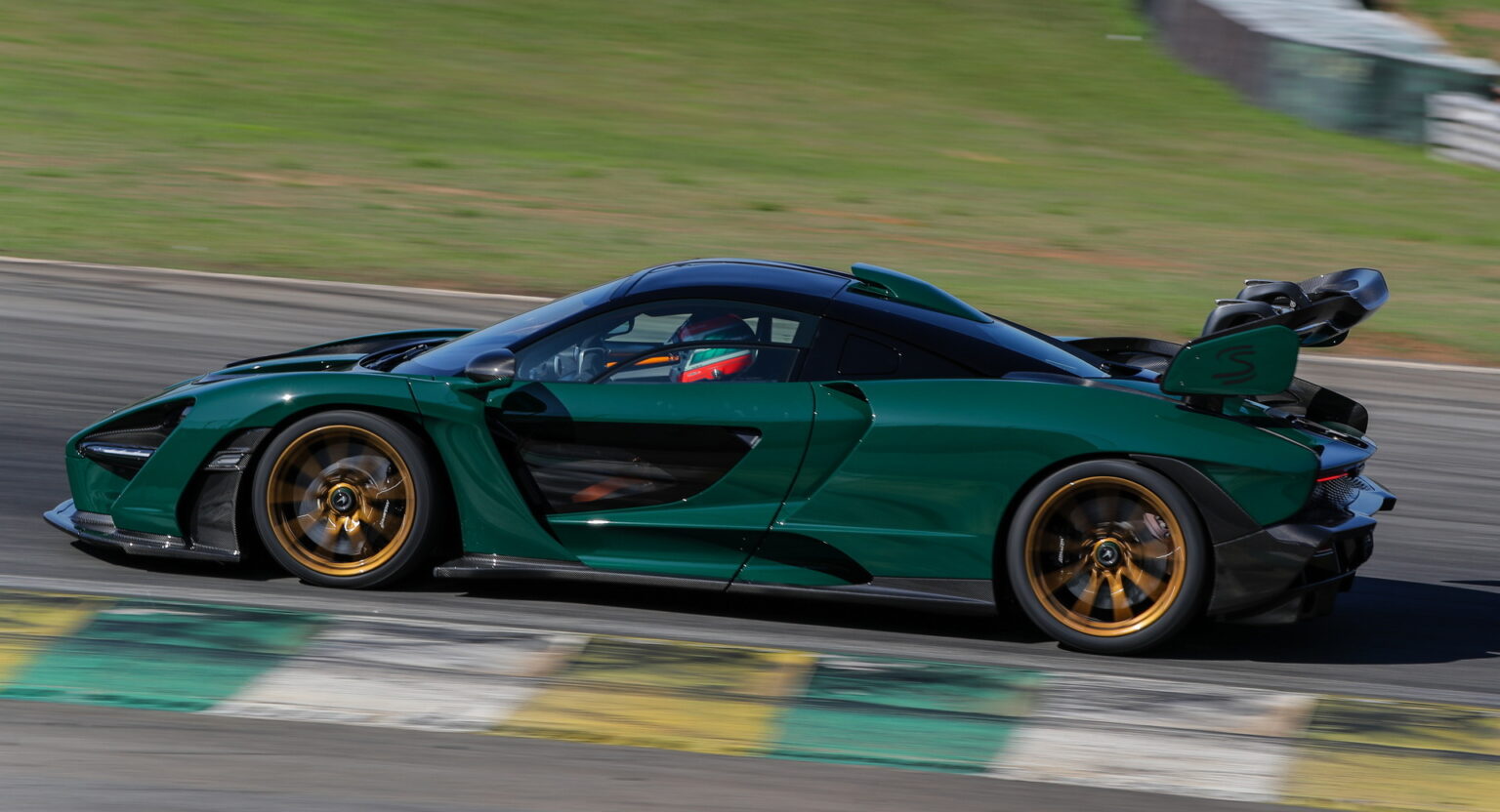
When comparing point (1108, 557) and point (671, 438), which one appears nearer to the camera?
point (1108, 557)

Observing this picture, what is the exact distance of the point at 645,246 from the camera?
13.6m

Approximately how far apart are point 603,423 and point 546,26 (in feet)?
67.7

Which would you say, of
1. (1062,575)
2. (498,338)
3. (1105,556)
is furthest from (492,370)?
(1105,556)

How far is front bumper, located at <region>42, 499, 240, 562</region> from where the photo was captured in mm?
5742

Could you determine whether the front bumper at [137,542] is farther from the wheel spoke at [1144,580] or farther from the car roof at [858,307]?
the wheel spoke at [1144,580]

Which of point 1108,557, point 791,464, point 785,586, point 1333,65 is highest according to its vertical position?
point 1333,65

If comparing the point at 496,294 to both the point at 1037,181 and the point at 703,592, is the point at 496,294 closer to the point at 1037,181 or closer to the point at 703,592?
the point at 703,592

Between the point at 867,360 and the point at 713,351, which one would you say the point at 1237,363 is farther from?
the point at 713,351

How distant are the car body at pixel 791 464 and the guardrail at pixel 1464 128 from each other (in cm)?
1566

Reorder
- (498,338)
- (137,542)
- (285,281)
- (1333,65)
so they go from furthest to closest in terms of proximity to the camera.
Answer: (1333,65) → (285,281) → (498,338) → (137,542)

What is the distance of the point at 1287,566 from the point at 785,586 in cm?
160

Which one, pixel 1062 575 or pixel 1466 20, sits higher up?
pixel 1466 20

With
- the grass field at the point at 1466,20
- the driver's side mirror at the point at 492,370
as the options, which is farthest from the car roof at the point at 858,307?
the grass field at the point at 1466,20

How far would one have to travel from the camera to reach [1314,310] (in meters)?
5.73
